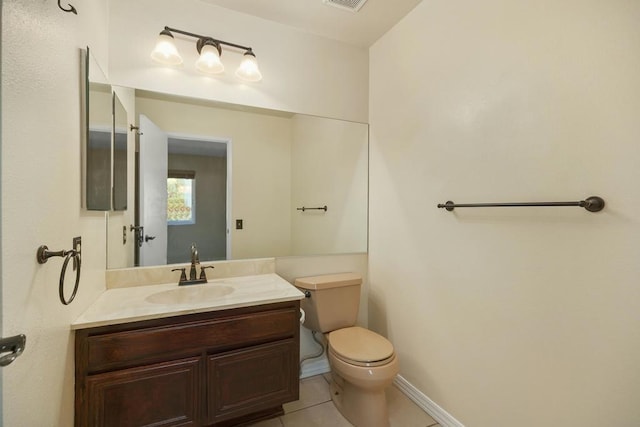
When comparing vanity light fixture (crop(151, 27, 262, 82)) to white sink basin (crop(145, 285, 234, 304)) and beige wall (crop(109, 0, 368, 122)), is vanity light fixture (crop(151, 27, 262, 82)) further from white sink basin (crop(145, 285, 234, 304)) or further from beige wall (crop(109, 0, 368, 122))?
white sink basin (crop(145, 285, 234, 304))

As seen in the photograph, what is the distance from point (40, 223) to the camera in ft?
2.61

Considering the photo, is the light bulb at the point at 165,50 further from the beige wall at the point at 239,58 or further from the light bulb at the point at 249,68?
the light bulb at the point at 249,68

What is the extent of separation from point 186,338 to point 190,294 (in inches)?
13.8

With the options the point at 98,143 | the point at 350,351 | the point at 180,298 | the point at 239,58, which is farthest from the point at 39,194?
the point at 350,351

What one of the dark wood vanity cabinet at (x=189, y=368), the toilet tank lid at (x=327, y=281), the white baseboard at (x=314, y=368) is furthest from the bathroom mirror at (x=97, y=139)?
the white baseboard at (x=314, y=368)

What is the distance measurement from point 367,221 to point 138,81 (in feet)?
6.03

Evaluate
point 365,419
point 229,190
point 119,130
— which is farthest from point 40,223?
point 365,419

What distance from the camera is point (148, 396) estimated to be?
1157 mm

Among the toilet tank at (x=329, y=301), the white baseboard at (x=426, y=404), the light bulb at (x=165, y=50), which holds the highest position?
the light bulb at (x=165, y=50)

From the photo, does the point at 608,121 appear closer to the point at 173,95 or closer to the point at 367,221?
the point at 367,221

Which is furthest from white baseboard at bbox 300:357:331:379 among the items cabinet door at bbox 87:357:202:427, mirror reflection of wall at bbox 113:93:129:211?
mirror reflection of wall at bbox 113:93:129:211

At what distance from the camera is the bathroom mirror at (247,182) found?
66.2 inches

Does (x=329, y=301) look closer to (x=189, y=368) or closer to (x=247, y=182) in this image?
(x=189, y=368)

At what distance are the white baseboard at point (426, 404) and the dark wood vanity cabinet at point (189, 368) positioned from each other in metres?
0.85
